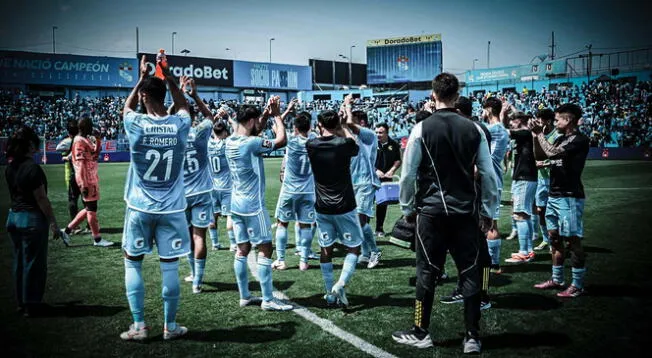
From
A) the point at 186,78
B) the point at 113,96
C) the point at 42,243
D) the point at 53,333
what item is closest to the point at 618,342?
the point at 186,78

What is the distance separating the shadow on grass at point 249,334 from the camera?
4.77 m

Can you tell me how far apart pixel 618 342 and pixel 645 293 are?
6.41 feet

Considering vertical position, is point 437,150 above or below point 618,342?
above

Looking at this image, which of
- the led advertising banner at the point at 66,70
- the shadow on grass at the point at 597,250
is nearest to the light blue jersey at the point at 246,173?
the shadow on grass at the point at 597,250

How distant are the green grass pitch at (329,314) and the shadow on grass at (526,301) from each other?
0.04ft

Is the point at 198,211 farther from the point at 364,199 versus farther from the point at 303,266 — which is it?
the point at 364,199

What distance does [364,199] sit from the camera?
7957mm

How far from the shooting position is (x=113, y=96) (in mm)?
52750

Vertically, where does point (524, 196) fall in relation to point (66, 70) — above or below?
below

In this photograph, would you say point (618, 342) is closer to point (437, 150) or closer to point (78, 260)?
point (437, 150)

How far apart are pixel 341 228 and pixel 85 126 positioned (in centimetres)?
651

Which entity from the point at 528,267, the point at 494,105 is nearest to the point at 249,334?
the point at 494,105

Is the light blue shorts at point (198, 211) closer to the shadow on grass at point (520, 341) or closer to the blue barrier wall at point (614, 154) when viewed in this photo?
the shadow on grass at point (520, 341)

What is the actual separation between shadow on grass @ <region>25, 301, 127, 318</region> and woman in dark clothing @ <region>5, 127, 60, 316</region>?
105mm
